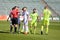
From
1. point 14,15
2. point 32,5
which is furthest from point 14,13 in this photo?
point 32,5

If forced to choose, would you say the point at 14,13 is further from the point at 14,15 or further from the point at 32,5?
the point at 32,5

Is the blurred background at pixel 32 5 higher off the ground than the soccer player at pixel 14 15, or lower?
higher

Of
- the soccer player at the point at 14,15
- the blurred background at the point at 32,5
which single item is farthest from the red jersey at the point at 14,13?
the blurred background at the point at 32,5

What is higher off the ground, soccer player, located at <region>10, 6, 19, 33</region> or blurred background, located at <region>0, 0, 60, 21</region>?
blurred background, located at <region>0, 0, 60, 21</region>

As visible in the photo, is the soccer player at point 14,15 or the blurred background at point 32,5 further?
the blurred background at point 32,5

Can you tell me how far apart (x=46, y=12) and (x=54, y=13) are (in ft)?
102

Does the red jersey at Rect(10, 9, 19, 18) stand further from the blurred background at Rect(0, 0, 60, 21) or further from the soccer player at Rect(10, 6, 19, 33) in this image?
the blurred background at Rect(0, 0, 60, 21)

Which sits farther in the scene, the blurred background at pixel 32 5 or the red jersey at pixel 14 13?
the blurred background at pixel 32 5

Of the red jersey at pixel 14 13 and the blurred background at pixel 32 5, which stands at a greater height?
the blurred background at pixel 32 5

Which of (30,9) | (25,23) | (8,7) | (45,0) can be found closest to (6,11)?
(8,7)

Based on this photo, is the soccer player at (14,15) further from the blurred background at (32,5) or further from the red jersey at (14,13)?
the blurred background at (32,5)

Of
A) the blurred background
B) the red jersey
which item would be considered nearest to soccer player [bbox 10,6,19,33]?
the red jersey

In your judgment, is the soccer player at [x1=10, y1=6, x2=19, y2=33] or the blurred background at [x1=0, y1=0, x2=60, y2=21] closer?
the soccer player at [x1=10, y1=6, x2=19, y2=33]

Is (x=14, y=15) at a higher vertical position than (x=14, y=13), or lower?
lower
